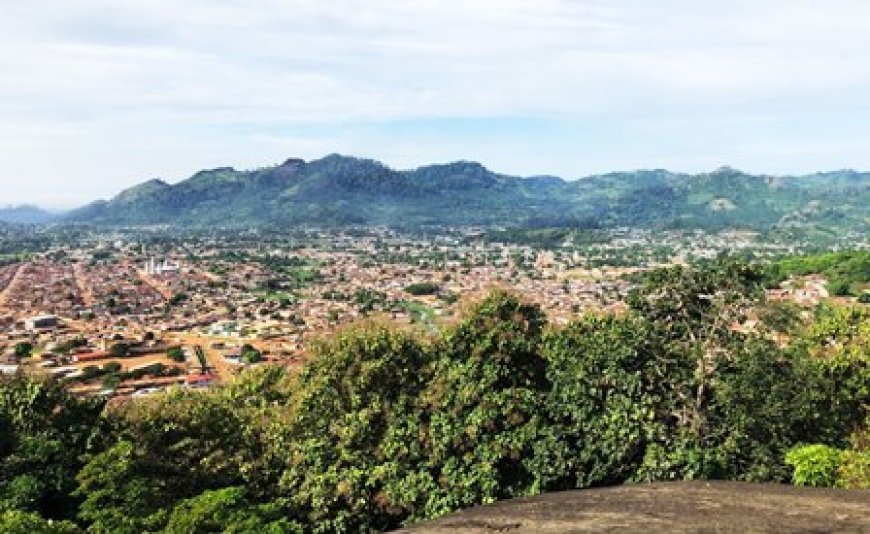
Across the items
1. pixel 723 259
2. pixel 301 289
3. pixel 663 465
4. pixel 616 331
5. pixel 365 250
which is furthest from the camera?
pixel 365 250

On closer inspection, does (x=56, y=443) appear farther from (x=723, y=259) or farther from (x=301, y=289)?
(x=301, y=289)

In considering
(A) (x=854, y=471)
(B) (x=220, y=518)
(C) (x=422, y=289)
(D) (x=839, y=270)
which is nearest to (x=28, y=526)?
(B) (x=220, y=518)

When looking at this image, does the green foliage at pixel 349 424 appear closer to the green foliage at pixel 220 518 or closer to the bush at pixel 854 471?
the green foliage at pixel 220 518

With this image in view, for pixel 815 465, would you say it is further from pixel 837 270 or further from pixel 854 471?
pixel 837 270

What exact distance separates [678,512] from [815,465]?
4.36 meters

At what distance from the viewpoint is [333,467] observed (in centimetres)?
1452

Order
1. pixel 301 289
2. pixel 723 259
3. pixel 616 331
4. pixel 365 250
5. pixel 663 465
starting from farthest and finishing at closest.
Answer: pixel 365 250, pixel 301 289, pixel 723 259, pixel 616 331, pixel 663 465

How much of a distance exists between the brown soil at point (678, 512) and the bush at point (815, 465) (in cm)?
194

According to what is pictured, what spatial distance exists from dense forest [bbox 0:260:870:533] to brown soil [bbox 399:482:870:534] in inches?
80.0

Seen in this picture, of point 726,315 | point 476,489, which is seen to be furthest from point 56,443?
point 726,315

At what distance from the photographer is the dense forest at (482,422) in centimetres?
1380

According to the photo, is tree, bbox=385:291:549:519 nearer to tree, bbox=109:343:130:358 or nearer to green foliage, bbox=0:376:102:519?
green foliage, bbox=0:376:102:519

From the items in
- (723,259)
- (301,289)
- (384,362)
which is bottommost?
(301,289)

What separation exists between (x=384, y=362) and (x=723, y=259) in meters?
7.35
